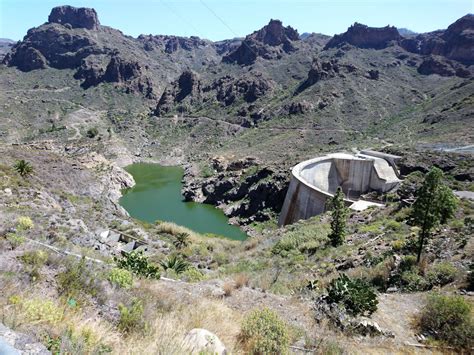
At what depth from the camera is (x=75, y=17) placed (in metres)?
170

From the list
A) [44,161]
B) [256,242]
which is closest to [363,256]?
[256,242]

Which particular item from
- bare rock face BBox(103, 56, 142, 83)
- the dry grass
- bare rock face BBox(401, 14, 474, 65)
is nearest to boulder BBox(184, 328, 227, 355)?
the dry grass

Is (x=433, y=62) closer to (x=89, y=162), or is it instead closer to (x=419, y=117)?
(x=419, y=117)

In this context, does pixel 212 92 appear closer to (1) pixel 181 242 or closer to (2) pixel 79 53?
(2) pixel 79 53

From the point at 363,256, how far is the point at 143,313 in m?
11.1

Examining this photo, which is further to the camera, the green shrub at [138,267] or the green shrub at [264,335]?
the green shrub at [138,267]

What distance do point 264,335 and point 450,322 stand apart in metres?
4.13

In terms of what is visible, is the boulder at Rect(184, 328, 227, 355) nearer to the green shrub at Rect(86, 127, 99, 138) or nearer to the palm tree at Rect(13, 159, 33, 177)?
the palm tree at Rect(13, 159, 33, 177)

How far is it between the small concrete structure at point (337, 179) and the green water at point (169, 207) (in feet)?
30.5

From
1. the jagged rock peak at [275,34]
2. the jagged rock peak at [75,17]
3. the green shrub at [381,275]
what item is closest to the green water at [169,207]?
the green shrub at [381,275]

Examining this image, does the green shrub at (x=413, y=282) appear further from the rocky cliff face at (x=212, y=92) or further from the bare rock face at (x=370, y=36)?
the bare rock face at (x=370, y=36)

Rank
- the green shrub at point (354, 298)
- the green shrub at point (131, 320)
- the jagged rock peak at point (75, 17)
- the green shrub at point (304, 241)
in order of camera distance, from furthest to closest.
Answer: the jagged rock peak at point (75, 17)
the green shrub at point (304, 241)
the green shrub at point (354, 298)
the green shrub at point (131, 320)

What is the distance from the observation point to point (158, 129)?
96.1 m

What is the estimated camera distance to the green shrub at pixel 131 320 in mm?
4816
